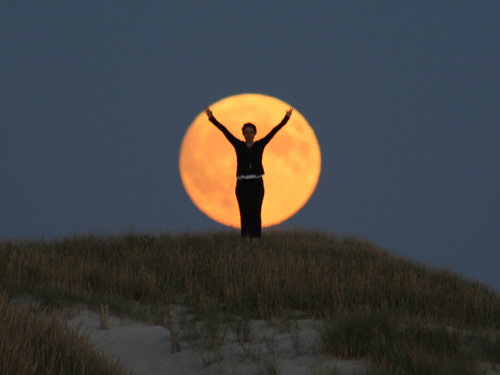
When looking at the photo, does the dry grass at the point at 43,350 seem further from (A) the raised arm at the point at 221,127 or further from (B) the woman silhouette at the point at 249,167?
(A) the raised arm at the point at 221,127

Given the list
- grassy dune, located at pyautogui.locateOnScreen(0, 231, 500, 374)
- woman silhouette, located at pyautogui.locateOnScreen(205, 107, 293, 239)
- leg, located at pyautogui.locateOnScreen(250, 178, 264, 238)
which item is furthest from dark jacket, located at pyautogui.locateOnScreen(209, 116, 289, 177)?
grassy dune, located at pyautogui.locateOnScreen(0, 231, 500, 374)

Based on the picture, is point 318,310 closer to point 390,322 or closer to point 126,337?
point 390,322

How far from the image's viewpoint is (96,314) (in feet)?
26.8

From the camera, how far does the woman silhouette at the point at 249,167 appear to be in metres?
12.9

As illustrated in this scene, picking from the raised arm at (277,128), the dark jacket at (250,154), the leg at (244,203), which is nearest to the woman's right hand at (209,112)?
the dark jacket at (250,154)

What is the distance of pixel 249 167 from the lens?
1284cm

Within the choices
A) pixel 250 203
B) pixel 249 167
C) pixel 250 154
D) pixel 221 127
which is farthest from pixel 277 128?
pixel 250 203

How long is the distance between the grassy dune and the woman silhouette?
85 cm

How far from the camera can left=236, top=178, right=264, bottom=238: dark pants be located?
1288cm

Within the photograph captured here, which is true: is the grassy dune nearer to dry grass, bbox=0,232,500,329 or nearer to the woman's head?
dry grass, bbox=0,232,500,329

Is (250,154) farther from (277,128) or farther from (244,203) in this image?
(244,203)

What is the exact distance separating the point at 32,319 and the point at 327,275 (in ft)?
18.4

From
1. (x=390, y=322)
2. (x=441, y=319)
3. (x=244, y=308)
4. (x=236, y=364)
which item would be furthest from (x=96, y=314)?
(x=441, y=319)

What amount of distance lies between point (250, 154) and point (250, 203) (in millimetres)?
1082
